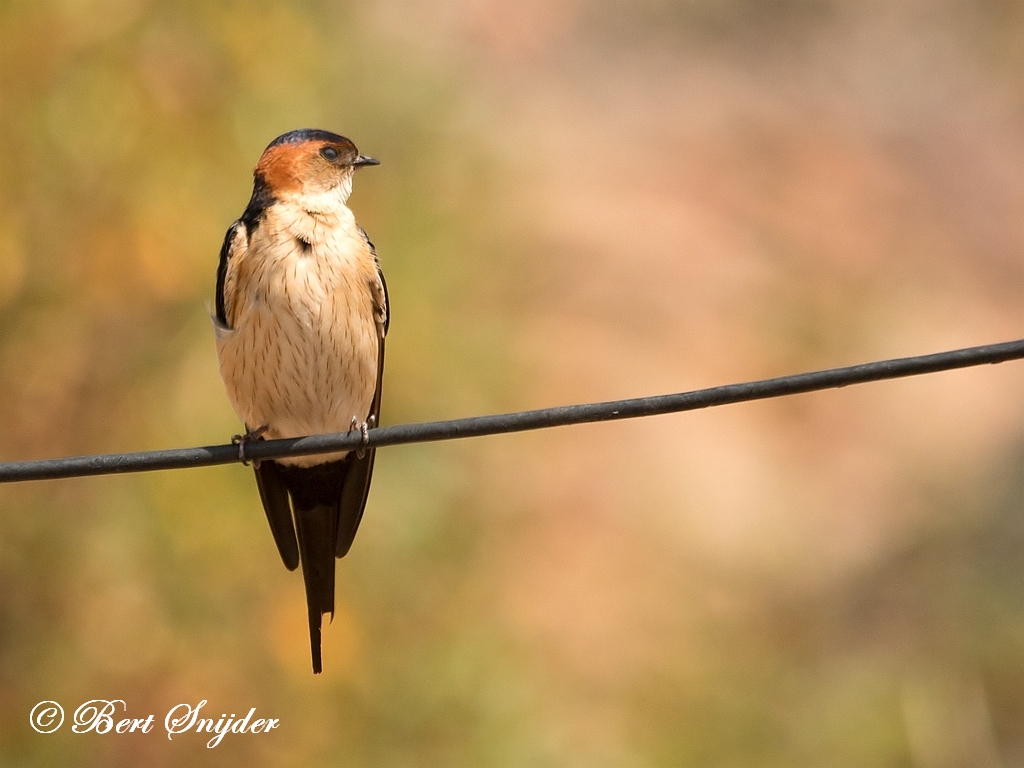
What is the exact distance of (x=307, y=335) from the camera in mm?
4777

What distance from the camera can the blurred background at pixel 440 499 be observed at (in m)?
7.38

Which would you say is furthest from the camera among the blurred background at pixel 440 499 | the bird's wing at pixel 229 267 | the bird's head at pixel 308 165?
the blurred background at pixel 440 499

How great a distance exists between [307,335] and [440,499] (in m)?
3.48

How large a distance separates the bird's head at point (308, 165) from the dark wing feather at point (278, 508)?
3.31 feet

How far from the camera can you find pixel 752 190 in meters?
22.1

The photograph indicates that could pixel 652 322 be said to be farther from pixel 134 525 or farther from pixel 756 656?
pixel 134 525

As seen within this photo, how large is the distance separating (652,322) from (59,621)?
41.1 feet

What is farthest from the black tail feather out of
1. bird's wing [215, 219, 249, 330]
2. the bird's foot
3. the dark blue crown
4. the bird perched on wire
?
the dark blue crown

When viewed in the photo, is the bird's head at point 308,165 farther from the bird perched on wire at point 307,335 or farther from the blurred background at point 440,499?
the blurred background at point 440,499

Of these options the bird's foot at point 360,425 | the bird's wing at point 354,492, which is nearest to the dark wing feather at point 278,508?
the bird's wing at point 354,492

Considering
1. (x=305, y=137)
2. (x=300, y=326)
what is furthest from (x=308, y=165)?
(x=300, y=326)

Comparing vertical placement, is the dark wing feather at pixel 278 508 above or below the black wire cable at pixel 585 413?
above

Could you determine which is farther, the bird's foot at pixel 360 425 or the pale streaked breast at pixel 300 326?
the bird's foot at pixel 360 425

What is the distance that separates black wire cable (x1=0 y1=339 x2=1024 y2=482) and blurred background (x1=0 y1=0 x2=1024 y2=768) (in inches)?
154
